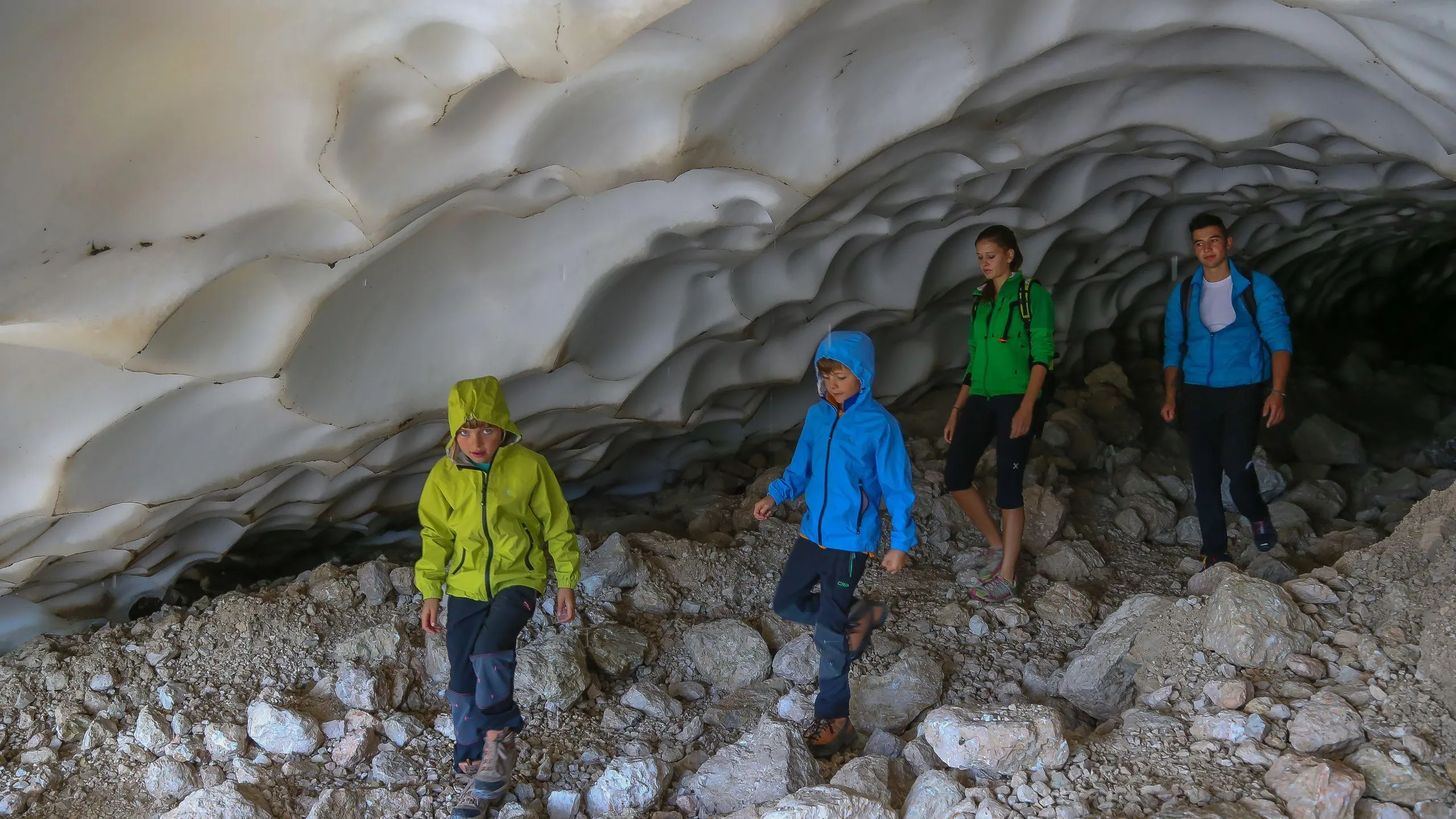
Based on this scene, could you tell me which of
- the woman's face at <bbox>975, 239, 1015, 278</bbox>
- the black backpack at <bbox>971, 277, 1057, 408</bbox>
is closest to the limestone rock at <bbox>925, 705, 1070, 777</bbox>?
the black backpack at <bbox>971, 277, 1057, 408</bbox>

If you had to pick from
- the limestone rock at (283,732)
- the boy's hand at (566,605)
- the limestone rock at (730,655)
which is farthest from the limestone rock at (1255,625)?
the limestone rock at (283,732)

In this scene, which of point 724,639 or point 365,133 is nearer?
point 365,133

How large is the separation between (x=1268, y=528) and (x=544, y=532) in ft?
9.28

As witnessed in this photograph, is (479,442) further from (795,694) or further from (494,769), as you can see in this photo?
(795,694)

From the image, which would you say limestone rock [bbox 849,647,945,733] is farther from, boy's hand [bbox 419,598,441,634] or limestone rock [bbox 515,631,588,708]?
boy's hand [bbox 419,598,441,634]

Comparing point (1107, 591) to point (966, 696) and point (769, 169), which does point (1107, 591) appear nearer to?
point (966, 696)

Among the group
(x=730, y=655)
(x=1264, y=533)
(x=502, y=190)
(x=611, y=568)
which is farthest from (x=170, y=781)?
(x=1264, y=533)

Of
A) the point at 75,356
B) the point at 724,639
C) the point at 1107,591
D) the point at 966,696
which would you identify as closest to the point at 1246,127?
the point at 1107,591

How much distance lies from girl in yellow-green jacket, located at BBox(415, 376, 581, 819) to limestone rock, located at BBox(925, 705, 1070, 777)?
1.01 metres

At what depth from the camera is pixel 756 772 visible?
8.70ft

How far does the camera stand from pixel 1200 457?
12.7 feet

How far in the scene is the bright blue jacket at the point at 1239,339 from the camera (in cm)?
365

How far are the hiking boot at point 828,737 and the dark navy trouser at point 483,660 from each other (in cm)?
82

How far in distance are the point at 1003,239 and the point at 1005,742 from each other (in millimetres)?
1868
